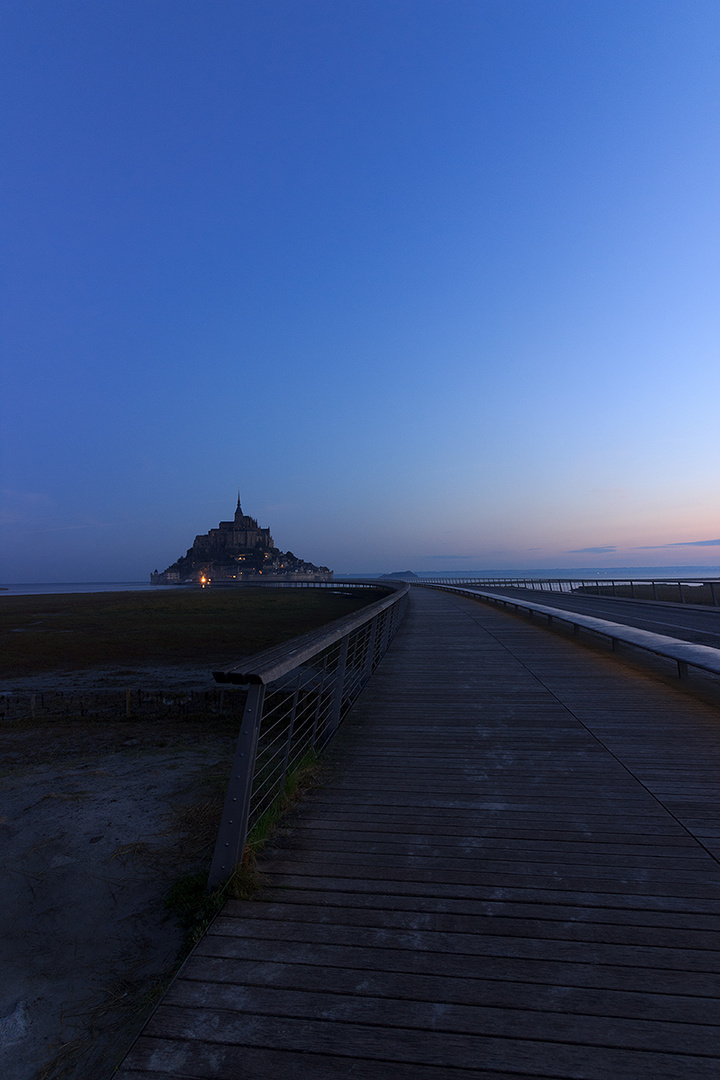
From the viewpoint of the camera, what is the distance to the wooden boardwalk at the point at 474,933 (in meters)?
1.66

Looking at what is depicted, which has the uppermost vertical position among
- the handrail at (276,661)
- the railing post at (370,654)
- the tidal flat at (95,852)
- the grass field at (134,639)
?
the handrail at (276,661)

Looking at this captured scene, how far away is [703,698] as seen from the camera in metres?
6.14

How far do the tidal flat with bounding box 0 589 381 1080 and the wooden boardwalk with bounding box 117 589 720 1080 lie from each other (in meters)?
0.63

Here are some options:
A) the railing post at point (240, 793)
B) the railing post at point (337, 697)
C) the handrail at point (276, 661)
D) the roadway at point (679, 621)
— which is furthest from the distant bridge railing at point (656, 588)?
the railing post at point (240, 793)

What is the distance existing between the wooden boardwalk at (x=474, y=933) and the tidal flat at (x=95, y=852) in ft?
2.07

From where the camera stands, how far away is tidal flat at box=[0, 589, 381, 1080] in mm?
2309

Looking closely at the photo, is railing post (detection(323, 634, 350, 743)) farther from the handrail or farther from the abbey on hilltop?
the abbey on hilltop

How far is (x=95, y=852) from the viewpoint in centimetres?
407

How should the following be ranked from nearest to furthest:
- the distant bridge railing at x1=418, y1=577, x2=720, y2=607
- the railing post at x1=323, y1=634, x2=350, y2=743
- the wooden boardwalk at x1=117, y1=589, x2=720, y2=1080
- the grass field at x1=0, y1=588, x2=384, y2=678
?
the wooden boardwalk at x1=117, y1=589, x2=720, y2=1080
the railing post at x1=323, y1=634, x2=350, y2=743
the grass field at x1=0, y1=588, x2=384, y2=678
the distant bridge railing at x1=418, y1=577, x2=720, y2=607

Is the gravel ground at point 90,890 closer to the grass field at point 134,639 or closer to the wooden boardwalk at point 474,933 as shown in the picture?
the wooden boardwalk at point 474,933

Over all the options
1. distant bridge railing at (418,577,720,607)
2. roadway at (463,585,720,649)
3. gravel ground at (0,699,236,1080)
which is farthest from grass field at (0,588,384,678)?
distant bridge railing at (418,577,720,607)

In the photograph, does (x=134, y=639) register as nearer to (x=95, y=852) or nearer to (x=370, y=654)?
(x=370, y=654)

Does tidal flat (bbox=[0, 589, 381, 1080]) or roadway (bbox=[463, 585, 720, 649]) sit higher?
roadway (bbox=[463, 585, 720, 649])

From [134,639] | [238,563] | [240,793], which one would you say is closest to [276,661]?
[240,793]
